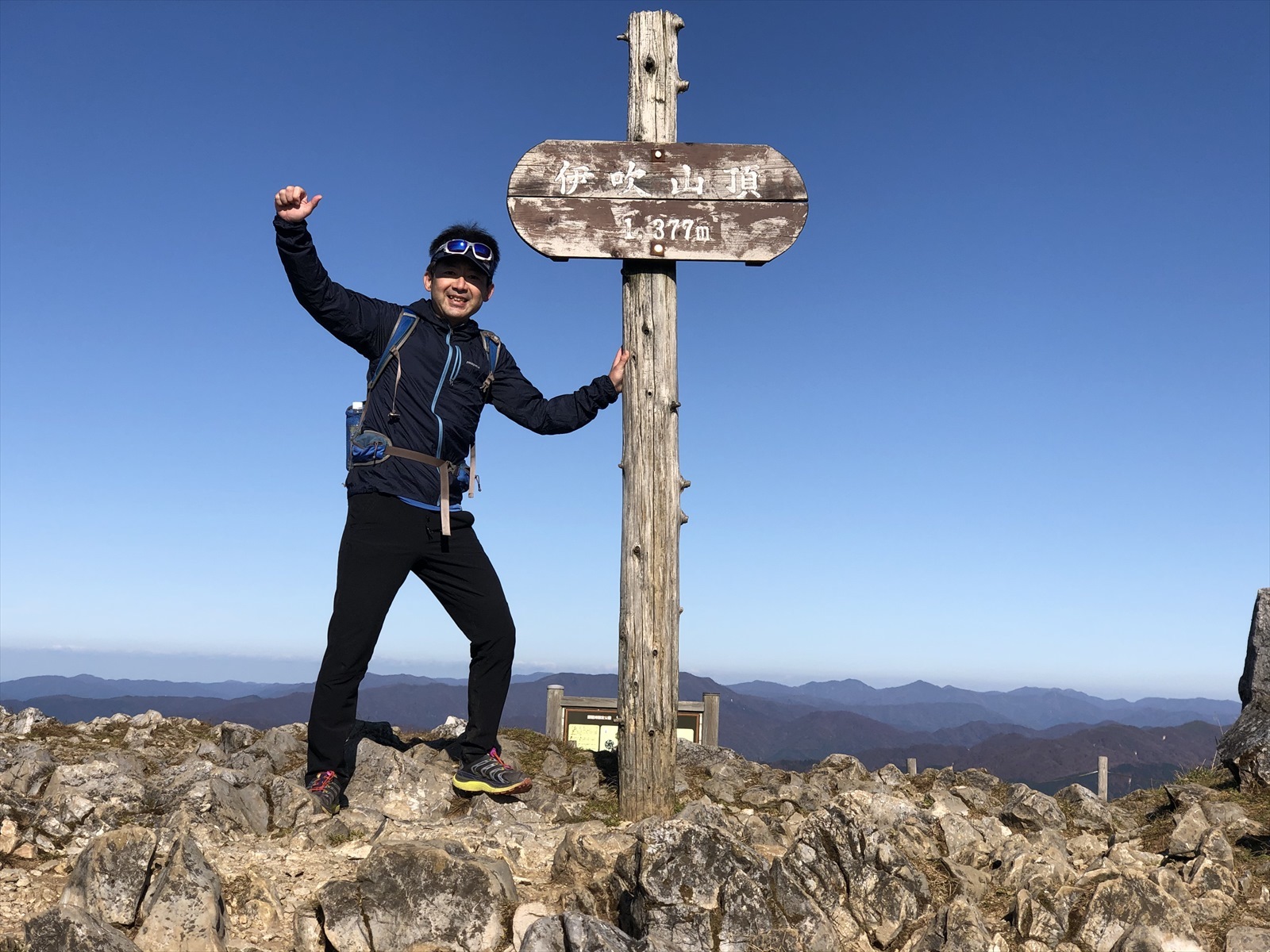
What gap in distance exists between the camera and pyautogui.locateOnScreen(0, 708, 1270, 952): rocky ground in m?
4.32

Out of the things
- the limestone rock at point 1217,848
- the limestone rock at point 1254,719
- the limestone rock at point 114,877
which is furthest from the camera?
the limestone rock at point 1254,719

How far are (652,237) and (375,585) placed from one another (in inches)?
133

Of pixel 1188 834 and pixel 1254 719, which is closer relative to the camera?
pixel 1188 834

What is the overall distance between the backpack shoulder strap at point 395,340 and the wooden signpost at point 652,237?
110 centimetres

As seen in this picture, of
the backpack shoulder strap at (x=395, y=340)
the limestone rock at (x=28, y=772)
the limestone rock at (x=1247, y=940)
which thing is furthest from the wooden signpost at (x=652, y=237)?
the limestone rock at (x=28, y=772)

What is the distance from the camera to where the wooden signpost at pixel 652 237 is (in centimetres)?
718

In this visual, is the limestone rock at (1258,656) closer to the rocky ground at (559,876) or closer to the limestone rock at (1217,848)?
the rocky ground at (559,876)

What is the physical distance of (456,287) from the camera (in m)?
7.08

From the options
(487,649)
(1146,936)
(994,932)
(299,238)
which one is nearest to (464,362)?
(299,238)

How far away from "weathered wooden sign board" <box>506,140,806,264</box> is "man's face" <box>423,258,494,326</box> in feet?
1.73

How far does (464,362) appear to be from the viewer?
22.9 feet

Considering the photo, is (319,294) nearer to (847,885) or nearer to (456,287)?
(456,287)

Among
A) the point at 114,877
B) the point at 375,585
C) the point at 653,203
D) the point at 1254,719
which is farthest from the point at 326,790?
the point at 1254,719

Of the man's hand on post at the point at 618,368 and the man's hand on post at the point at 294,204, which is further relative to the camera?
the man's hand on post at the point at 618,368
